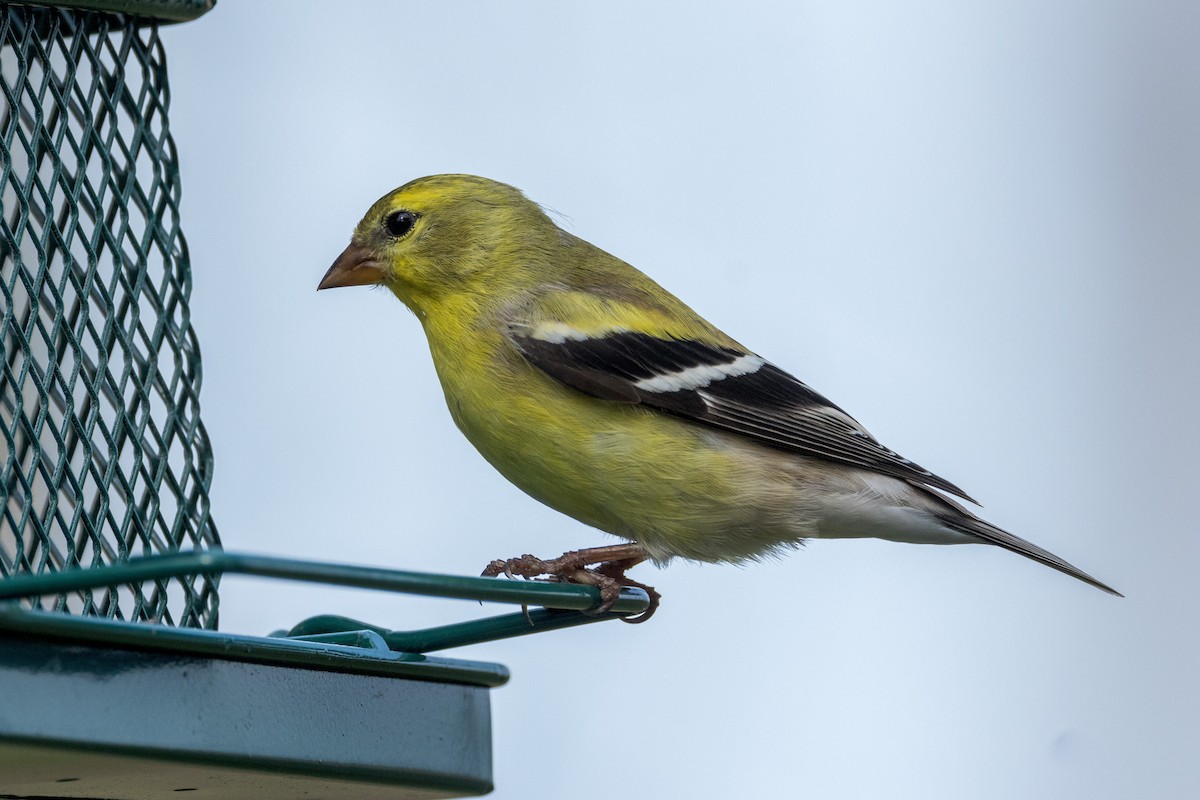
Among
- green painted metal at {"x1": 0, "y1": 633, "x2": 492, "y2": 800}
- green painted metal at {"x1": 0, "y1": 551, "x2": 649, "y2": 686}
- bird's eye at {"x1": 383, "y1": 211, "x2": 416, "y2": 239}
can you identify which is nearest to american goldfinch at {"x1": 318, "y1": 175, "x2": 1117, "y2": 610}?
bird's eye at {"x1": 383, "y1": 211, "x2": 416, "y2": 239}

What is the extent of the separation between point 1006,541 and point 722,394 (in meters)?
0.86

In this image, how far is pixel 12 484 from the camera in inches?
124

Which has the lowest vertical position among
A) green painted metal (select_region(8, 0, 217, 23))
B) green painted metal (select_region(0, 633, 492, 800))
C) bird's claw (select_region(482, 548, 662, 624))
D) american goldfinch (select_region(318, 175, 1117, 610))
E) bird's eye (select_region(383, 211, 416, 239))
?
green painted metal (select_region(0, 633, 492, 800))

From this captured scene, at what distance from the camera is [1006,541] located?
154 inches

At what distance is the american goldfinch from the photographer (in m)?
3.58

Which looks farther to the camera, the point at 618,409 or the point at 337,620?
the point at 618,409

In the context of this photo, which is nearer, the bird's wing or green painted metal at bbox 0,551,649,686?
green painted metal at bbox 0,551,649,686

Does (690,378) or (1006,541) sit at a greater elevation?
(690,378)

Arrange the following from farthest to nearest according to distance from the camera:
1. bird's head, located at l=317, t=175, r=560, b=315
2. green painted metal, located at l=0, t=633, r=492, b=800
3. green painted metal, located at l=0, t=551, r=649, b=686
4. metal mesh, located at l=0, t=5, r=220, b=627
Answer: bird's head, located at l=317, t=175, r=560, b=315 → metal mesh, located at l=0, t=5, r=220, b=627 → green painted metal, located at l=0, t=633, r=492, b=800 → green painted metal, located at l=0, t=551, r=649, b=686

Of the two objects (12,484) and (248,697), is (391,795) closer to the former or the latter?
(248,697)

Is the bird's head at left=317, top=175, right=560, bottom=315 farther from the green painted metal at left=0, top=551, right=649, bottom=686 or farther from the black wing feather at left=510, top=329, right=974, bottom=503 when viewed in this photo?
the green painted metal at left=0, top=551, right=649, bottom=686

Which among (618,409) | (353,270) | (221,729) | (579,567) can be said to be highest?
(353,270)

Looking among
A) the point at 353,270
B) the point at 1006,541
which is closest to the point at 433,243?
the point at 353,270

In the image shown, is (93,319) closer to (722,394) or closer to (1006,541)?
(722,394)
